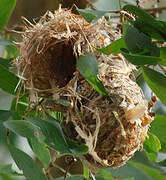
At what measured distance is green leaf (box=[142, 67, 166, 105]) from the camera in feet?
3.81

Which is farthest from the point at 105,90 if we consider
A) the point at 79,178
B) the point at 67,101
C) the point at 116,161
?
the point at 79,178

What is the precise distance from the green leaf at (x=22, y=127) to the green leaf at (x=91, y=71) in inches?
8.0

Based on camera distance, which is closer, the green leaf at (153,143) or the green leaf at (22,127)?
the green leaf at (22,127)

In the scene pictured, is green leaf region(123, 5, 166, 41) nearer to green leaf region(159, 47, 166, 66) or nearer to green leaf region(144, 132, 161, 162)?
green leaf region(159, 47, 166, 66)

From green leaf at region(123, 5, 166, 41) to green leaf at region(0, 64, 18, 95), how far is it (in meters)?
0.42

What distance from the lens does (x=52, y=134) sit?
3.61 ft

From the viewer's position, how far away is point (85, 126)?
1.16 metres

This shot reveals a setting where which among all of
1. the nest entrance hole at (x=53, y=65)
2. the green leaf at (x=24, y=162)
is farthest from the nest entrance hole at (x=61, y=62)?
the green leaf at (x=24, y=162)

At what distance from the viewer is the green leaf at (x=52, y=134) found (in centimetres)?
106

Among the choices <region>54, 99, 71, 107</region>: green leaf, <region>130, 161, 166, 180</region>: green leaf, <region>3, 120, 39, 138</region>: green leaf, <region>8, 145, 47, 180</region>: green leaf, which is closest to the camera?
<region>3, 120, 39, 138</region>: green leaf

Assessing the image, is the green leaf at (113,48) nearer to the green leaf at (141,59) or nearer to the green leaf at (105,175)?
the green leaf at (141,59)

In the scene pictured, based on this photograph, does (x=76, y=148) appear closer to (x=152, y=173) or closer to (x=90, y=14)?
(x=90, y=14)

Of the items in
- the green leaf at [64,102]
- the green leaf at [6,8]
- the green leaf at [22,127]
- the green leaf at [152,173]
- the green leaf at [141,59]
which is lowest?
the green leaf at [152,173]

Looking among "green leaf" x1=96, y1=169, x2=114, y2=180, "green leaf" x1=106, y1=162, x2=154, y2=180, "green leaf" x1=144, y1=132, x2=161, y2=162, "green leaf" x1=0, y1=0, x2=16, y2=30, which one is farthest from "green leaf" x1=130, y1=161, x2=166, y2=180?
"green leaf" x1=0, y1=0, x2=16, y2=30
